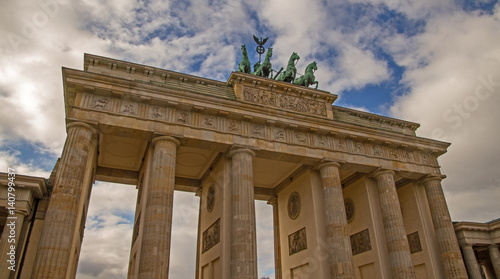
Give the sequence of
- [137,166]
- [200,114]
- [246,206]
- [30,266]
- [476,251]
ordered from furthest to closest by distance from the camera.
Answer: [476,251], [137,166], [200,114], [246,206], [30,266]

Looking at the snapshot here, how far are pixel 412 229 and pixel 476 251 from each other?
8.26 metres

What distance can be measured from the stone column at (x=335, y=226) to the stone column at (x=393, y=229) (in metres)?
3.15

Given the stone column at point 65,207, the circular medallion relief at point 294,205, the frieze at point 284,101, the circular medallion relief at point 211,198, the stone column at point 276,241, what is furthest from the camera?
the stone column at point 276,241

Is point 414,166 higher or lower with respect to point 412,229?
higher

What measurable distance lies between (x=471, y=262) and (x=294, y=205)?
11864mm

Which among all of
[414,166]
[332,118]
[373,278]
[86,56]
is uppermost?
[86,56]

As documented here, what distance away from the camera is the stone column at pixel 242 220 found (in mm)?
16641

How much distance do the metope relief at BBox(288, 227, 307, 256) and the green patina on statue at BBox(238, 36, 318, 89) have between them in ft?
32.2

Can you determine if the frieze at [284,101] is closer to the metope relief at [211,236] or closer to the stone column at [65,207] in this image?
the metope relief at [211,236]

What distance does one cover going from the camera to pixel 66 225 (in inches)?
574

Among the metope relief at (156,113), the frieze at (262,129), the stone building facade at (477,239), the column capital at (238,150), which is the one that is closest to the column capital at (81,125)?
the frieze at (262,129)

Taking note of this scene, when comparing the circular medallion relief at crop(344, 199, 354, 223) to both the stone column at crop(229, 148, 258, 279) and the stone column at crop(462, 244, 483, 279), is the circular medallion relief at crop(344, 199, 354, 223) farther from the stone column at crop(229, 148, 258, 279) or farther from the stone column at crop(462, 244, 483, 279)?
the stone column at crop(229, 148, 258, 279)

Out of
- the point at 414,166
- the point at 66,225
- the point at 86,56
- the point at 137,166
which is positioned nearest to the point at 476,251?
the point at 414,166

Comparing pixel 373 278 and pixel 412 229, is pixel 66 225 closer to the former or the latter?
pixel 373 278
